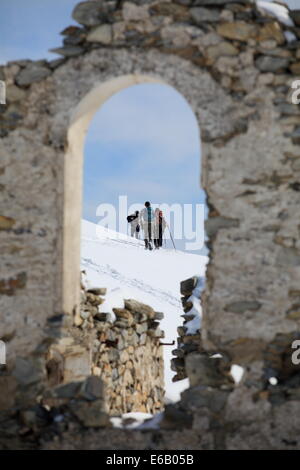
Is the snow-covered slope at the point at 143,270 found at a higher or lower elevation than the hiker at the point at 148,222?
lower

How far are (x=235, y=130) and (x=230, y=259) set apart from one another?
37.7 inches

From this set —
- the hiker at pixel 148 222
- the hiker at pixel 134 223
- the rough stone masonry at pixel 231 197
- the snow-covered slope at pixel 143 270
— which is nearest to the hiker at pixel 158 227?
the hiker at pixel 148 222

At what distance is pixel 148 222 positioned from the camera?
11.1 m

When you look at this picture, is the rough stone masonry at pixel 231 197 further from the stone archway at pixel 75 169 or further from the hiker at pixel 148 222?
the hiker at pixel 148 222

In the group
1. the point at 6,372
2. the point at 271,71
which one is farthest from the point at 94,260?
the point at 271,71

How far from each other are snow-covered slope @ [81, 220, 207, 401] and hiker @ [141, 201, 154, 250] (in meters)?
0.28

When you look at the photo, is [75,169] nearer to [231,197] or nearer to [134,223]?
→ [231,197]

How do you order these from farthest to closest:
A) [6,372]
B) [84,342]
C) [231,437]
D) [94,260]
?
[94,260] → [84,342] → [6,372] → [231,437]

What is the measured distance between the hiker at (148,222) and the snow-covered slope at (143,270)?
0.28 metres

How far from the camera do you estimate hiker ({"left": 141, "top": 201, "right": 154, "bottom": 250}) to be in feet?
34.6

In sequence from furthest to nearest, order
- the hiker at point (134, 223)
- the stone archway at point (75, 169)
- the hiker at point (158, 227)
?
the hiker at point (134, 223), the hiker at point (158, 227), the stone archway at point (75, 169)

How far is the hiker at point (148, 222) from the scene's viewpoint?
10533mm
